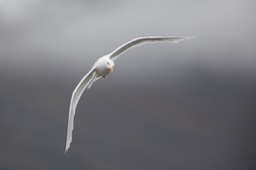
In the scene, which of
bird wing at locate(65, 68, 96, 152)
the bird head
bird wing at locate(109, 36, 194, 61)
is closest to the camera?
the bird head

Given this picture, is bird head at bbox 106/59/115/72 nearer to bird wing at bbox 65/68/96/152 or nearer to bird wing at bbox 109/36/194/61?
bird wing at bbox 65/68/96/152

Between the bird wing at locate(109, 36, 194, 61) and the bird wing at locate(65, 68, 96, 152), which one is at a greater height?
the bird wing at locate(109, 36, 194, 61)

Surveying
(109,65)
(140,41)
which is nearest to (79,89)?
(109,65)

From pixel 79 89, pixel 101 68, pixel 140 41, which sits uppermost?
pixel 140 41

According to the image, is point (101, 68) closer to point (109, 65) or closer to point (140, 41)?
point (109, 65)

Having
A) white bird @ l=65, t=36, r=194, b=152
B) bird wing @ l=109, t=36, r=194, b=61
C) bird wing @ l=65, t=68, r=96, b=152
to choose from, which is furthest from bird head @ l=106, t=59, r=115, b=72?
bird wing @ l=109, t=36, r=194, b=61

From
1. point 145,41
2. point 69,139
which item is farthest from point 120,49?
point 69,139

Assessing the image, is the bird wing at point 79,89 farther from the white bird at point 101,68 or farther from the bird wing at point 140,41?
the bird wing at point 140,41

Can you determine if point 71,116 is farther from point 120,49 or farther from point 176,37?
point 176,37
